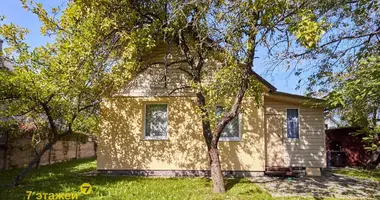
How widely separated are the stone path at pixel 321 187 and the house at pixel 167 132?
98 centimetres

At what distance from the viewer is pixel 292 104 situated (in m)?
11.4

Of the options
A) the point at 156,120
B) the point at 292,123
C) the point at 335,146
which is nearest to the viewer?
the point at 156,120

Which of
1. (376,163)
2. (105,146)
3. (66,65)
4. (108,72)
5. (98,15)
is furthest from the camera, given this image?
(376,163)

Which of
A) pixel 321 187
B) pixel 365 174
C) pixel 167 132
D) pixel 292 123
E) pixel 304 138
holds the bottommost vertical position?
pixel 365 174

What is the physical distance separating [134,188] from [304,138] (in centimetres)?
713

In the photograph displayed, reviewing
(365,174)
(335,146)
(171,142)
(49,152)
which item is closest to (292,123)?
(365,174)

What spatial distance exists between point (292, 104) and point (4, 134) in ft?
37.3

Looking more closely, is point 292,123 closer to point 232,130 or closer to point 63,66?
point 232,130

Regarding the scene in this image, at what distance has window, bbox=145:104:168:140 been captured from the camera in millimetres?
10609

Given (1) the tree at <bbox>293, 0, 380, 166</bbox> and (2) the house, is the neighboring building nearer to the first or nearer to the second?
(2) the house

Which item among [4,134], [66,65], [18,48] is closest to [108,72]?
[66,65]

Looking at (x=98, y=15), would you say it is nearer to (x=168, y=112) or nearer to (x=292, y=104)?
(x=168, y=112)

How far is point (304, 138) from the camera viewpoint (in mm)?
11312

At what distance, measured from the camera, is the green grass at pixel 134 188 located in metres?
6.98
